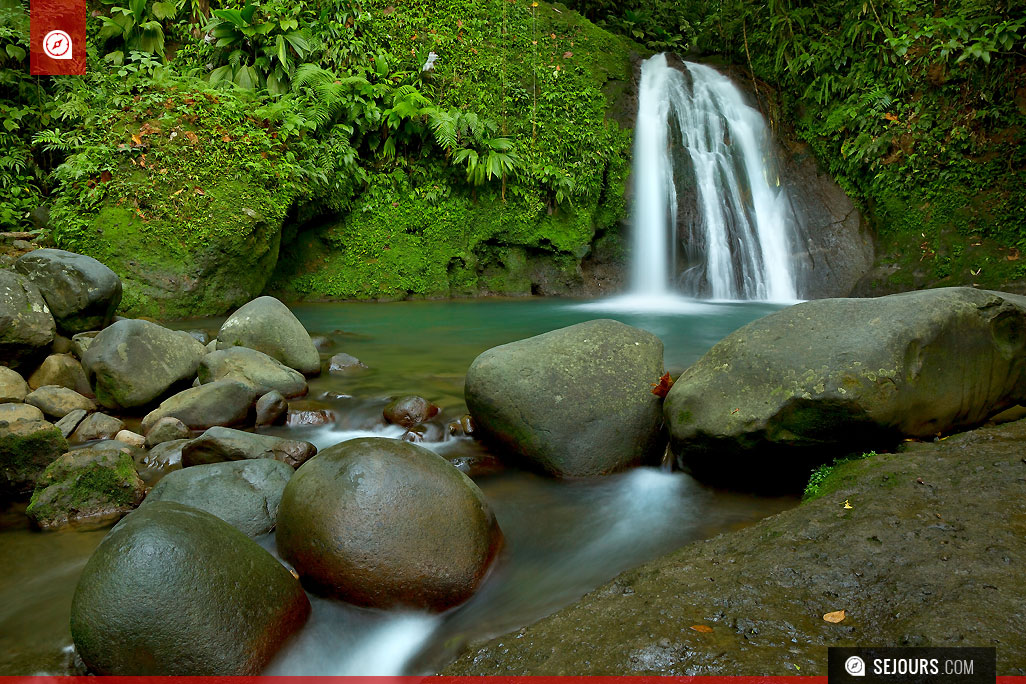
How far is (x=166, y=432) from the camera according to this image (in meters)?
4.30

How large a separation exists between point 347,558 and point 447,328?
5.65m

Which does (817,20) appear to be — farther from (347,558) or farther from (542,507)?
(347,558)

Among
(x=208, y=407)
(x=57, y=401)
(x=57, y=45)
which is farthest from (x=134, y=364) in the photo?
(x=57, y=45)

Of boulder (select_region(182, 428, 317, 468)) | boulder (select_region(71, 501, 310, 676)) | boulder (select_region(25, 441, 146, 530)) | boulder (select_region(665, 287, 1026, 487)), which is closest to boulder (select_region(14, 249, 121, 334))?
boulder (select_region(25, 441, 146, 530))

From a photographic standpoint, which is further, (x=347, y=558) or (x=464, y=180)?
(x=464, y=180)

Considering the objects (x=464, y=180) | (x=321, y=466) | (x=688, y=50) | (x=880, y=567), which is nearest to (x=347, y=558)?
(x=321, y=466)

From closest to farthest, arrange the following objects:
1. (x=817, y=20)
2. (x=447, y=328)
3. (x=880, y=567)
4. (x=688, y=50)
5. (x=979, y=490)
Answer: (x=880, y=567), (x=979, y=490), (x=447, y=328), (x=817, y=20), (x=688, y=50)

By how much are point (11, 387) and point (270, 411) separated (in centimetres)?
193

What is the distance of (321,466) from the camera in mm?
2924

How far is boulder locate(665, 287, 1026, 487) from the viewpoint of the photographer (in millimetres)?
3164

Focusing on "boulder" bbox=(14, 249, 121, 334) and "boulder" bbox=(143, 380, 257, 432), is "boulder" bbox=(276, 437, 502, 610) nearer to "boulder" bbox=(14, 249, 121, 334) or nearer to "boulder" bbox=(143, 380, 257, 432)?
"boulder" bbox=(143, 380, 257, 432)

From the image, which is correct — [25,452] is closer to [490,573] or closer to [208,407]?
[208,407]

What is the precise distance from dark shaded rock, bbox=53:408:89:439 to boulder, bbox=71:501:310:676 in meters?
2.59

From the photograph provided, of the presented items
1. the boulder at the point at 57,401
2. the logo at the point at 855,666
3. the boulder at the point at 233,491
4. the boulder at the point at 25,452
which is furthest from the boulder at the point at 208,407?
the logo at the point at 855,666
